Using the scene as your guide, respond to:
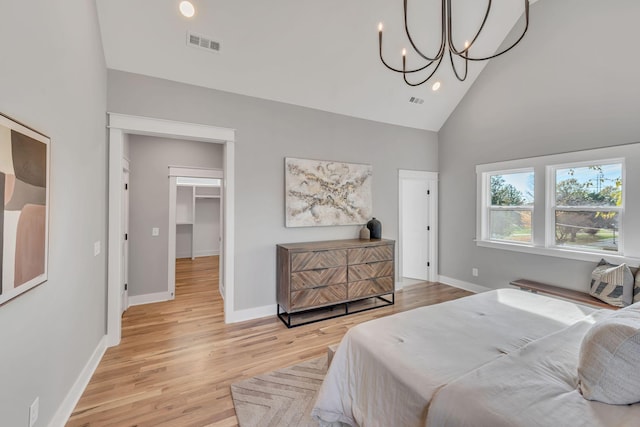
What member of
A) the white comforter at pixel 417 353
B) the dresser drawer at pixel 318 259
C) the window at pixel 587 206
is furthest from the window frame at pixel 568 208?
the dresser drawer at pixel 318 259

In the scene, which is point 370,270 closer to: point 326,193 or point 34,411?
point 326,193

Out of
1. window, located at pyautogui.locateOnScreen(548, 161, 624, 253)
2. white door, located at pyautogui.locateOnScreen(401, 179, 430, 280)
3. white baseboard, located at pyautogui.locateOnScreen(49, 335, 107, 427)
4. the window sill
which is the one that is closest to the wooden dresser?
white door, located at pyautogui.locateOnScreen(401, 179, 430, 280)

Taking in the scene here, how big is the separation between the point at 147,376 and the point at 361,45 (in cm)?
411

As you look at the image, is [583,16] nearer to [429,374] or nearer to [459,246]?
[459,246]

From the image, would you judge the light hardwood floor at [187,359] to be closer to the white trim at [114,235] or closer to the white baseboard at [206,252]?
the white trim at [114,235]

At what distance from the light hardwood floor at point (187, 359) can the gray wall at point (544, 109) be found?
49.3 inches

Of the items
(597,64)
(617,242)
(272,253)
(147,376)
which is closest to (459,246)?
(617,242)

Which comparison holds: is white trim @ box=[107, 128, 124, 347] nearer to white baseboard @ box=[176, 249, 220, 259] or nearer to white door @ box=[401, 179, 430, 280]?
white door @ box=[401, 179, 430, 280]

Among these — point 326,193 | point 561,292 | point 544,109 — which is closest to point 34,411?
point 326,193

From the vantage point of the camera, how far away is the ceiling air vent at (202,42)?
2.80 m

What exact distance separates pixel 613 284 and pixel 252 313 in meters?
4.12

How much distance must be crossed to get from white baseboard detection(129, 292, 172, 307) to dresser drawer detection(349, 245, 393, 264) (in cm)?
285

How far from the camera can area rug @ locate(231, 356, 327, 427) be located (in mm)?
1856

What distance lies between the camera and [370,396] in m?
1.46
